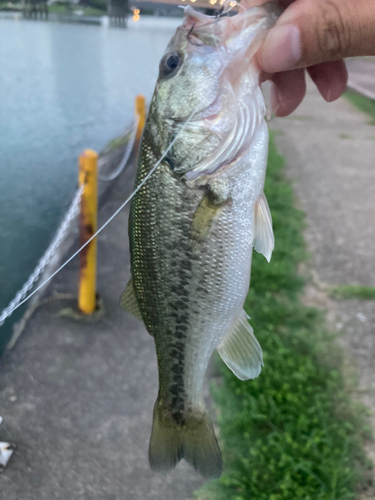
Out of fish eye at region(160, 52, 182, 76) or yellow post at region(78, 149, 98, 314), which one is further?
yellow post at region(78, 149, 98, 314)

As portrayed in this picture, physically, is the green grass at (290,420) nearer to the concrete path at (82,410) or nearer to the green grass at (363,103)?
the concrete path at (82,410)

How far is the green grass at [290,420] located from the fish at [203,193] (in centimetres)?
90

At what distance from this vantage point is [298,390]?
253 cm

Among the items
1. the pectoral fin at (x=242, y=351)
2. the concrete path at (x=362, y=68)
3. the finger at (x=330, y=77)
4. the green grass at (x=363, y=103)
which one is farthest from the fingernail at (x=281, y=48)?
the green grass at (x=363, y=103)

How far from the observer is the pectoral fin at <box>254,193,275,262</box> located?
1.36 m

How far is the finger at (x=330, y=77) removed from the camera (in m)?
1.84

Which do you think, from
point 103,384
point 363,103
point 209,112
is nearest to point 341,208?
point 103,384

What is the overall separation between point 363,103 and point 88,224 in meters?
12.6

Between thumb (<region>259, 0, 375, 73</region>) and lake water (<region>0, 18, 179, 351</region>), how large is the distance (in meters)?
1.84

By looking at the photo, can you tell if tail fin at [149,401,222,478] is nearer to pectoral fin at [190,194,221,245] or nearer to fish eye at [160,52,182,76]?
pectoral fin at [190,194,221,245]

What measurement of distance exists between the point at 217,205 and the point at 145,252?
29 cm

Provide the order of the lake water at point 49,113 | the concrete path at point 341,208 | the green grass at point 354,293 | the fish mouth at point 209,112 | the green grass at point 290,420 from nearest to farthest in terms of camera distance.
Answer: the fish mouth at point 209,112 → the green grass at point 290,420 → the concrete path at point 341,208 → the green grass at point 354,293 → the lake water at point 49,113

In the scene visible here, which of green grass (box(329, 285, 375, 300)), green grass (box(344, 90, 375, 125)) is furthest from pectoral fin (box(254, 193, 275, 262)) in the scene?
green grass (box(344, 90, 375, 125))

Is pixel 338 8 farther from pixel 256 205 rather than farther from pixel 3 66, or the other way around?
pixel 3 66
